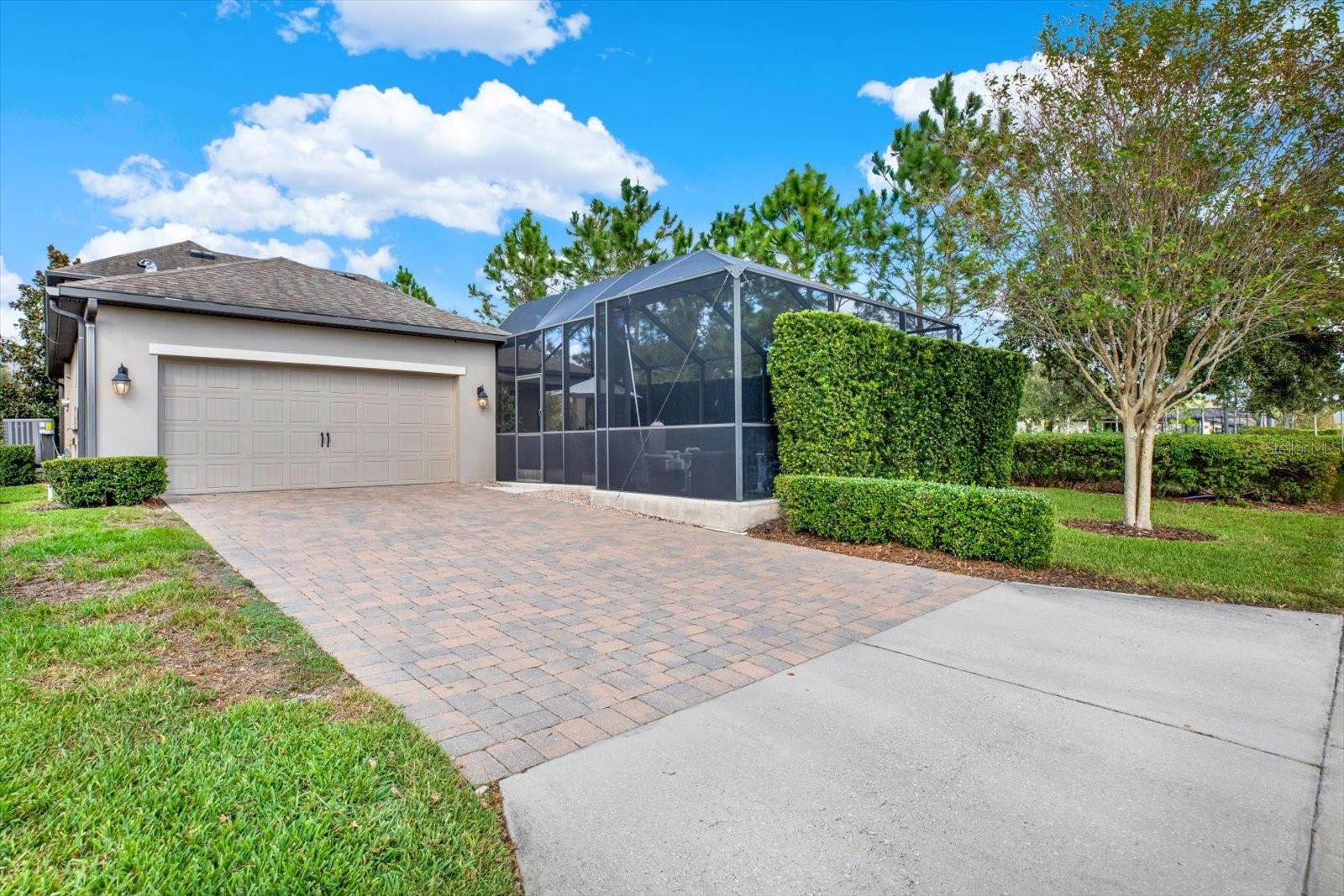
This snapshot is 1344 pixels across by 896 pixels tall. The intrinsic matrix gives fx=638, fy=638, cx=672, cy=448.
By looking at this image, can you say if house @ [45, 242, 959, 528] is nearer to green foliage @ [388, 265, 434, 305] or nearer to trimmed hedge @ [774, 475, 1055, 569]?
trimmed hedge @ [774, 475, 1055, 569]

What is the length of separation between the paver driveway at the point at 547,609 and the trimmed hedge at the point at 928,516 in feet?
1.99

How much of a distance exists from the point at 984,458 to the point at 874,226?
6245 mm

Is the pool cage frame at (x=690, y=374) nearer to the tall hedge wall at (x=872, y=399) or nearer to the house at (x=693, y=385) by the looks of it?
the house at (x=693, y=385)

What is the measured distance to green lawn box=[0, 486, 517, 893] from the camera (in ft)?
5.60

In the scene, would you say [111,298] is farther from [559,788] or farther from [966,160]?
[966,160]

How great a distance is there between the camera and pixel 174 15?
888 cm

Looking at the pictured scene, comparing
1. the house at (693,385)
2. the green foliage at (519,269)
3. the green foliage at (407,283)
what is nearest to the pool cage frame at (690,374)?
the house at (693,385)

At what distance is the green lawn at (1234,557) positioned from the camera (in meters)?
5.04

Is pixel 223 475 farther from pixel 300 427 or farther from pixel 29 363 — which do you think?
pixel 29 363

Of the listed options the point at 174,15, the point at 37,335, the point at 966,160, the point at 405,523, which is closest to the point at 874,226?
the point at 966,160

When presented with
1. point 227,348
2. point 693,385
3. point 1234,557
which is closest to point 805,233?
point 693,385

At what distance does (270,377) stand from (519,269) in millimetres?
10931

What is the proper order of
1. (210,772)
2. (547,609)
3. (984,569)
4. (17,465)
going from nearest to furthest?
(210,772) → (547,609) → (984,569) → (17,465)

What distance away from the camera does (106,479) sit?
8312 millimetres
